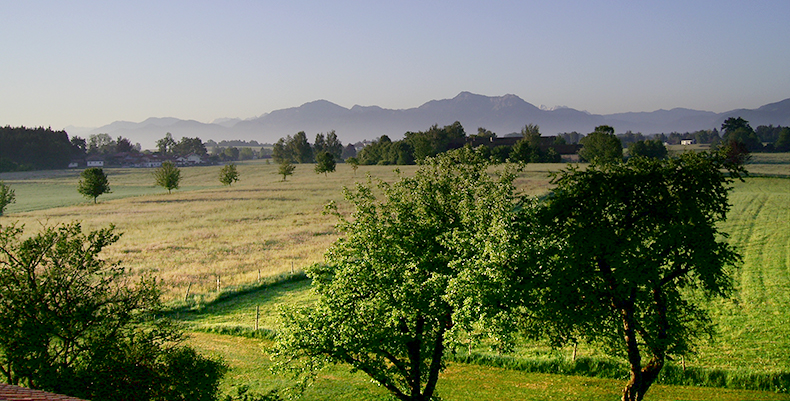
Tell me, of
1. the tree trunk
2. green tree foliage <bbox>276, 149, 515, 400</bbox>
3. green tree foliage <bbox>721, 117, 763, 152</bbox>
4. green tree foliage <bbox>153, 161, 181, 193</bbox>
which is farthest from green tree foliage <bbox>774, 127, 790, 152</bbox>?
green tree foliage <bbox>276, 149, 515, 400</bbox>

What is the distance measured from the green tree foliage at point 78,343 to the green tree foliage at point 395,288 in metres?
3.72

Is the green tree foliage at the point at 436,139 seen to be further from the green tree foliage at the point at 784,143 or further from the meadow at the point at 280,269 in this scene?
the green tree foliage at the point at 784,143

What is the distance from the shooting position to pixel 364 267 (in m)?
17.7

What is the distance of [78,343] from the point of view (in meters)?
16.7

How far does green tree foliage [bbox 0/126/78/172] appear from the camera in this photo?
182 meters

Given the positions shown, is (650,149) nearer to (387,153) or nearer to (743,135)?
(743,135)

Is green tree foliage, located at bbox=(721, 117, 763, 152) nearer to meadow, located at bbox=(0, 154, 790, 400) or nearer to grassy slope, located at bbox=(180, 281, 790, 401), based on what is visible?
meadow, located at bbox=(0, 154, 790, 400)

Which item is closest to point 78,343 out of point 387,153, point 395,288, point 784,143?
point 395,288

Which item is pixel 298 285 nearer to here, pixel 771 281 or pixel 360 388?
pixel 360 388

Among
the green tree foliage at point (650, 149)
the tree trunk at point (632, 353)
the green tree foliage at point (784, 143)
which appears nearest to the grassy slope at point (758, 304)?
the tree trunk at point (632, 353)

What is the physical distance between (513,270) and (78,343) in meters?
14.7

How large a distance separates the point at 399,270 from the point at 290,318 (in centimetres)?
426

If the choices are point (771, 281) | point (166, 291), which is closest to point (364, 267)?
point (166, 291)

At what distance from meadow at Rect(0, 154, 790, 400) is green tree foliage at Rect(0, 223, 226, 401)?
2.19 meters
